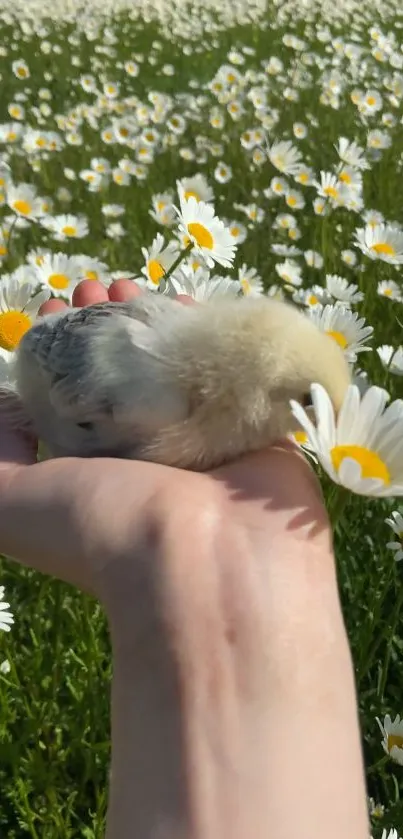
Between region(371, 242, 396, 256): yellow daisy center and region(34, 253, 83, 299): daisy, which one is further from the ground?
region(371, 242, 396, 256): yellow daisy center

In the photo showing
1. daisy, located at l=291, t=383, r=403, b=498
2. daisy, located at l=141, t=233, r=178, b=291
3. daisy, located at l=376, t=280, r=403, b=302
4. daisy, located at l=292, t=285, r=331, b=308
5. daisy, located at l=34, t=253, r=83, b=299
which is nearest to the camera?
daisy, located at l=291, t=383, r=403, b=498

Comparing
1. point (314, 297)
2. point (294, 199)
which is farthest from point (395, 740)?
point (294, 199)

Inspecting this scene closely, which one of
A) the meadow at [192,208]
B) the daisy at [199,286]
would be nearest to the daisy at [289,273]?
the meadow at [192,208]

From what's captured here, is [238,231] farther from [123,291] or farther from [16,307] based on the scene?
[123,291]

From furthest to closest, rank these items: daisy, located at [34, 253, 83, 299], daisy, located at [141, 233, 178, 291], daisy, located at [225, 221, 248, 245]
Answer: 1. daisy, located at [225, 221, 248, 245]
2. daisy, located at [34, 253, 83, 299]
3. daisy, located at [141, 233, 178, 291]

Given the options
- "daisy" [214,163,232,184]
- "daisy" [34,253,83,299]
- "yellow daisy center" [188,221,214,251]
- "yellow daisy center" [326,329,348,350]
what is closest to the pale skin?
"yellow daisy center" [326,329,348,350]

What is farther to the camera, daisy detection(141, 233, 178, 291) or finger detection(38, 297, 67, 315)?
daisy detection(141, 233, 178, 291)

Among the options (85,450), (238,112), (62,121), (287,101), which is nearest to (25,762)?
(85,450)

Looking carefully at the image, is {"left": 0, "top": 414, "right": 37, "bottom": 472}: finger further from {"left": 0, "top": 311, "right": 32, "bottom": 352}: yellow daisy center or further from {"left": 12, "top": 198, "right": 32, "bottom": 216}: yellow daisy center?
{"left": 12, "top": 198, "right": 32, "bottom": 216}: yellow daisy center
